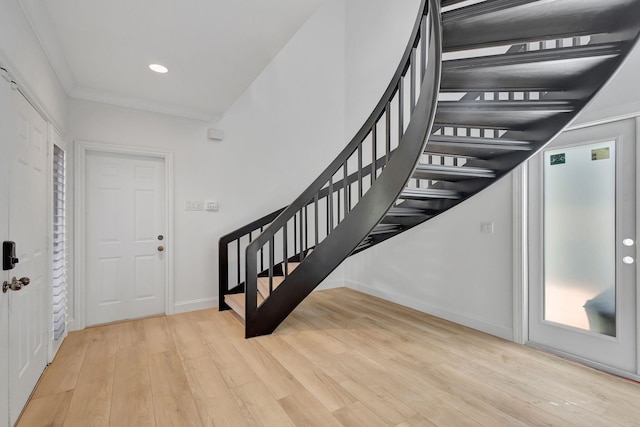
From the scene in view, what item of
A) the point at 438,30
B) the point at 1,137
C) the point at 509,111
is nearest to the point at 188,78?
the point at 1,137

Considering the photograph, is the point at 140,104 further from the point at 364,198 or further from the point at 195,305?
the point at 364,198

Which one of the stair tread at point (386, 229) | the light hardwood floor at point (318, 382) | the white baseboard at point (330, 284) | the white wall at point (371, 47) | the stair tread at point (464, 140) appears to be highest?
the white wall at point (371, 47)

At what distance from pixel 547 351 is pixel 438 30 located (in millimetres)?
2816

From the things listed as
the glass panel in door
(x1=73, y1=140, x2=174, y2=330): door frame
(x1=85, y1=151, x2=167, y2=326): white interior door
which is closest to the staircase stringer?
(x1=85, y1=151, x2=167, y2=326): white interior door

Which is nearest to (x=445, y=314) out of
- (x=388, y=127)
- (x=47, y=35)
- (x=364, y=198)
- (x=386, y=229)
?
(x=386, y=229)

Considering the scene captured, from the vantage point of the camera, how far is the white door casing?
71.9 inches

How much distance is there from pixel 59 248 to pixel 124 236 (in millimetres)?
653

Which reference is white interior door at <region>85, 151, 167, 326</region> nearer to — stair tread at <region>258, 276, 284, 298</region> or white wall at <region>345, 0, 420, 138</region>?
Answer: stair tread at <region>258, 276, 284, 298</region>

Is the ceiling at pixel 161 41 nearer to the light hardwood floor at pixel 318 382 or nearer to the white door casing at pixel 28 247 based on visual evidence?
the white door casing at pixel 28 247

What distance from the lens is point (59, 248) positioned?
2922 mm

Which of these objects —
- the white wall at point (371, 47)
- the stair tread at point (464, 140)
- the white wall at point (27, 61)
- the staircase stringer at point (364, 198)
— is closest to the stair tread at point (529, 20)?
the staircase stringer at point (364, 198)

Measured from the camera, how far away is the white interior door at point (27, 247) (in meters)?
1.82

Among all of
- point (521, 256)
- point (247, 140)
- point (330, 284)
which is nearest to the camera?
point (521, 256)

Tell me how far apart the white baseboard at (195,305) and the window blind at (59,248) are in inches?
42.0
